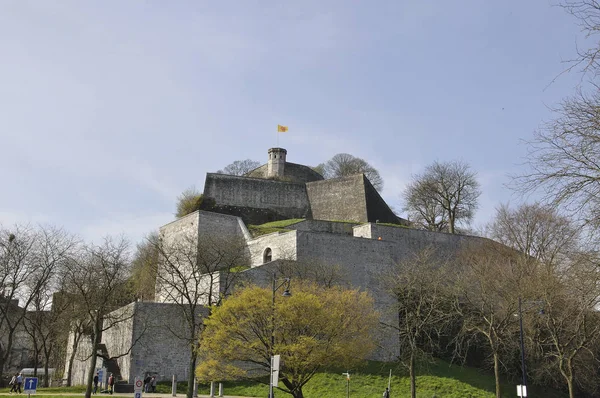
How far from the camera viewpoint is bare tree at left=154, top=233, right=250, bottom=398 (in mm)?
31938

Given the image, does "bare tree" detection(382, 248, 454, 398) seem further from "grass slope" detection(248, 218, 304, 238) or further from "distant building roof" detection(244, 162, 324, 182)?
"distant building roof" detection(244, 162, 324, 182)

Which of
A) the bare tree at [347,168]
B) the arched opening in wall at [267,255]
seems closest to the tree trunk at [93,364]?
the arched opening in wall at [267,255]

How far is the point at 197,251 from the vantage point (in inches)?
1549

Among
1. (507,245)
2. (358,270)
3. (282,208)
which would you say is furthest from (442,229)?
(358,270)

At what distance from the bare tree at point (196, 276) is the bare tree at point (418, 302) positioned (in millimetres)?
9601

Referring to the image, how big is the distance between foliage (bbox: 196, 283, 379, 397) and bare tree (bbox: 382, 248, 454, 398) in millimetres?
6885

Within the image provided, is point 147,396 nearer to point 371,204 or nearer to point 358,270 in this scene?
point 358,270

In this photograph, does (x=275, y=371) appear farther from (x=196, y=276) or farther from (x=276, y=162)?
(x=276, y=162)

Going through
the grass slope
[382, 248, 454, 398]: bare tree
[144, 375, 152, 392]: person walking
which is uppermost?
the grass slope

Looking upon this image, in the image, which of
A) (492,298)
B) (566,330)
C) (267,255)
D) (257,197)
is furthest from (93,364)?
(257,197)

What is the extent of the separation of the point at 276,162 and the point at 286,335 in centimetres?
3738

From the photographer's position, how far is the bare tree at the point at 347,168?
7200cm

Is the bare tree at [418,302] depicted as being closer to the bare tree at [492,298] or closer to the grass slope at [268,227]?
the bare tree at [492,298]

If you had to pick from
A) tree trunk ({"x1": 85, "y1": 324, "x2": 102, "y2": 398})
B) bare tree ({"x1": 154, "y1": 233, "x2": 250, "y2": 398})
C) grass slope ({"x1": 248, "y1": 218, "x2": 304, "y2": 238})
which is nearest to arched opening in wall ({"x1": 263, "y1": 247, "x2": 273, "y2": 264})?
bare tree ({"x1": 154, "y1": 233, "x2": 250, "y2": 398})
